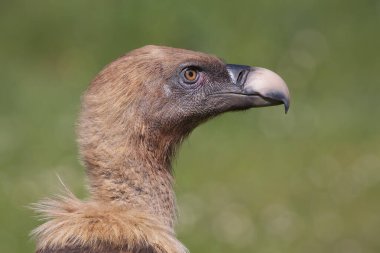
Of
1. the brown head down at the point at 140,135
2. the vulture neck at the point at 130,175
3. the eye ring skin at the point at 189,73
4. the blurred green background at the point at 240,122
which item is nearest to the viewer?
the brown head down at the point at 140,135

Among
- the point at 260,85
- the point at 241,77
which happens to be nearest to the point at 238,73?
the point at 241,77

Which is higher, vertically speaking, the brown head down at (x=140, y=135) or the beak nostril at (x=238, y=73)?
the beak nostril at (x=238, y=73)

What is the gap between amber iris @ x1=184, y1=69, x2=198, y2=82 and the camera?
5.97 m

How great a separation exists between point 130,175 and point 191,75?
0.70 meters

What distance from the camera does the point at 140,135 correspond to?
224 inches

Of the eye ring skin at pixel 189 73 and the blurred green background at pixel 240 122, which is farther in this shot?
the blurred green background at pixel 240 122

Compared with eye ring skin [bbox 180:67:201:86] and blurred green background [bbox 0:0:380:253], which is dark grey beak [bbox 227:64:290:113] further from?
blurred green background [bbox 0:0:380:253]

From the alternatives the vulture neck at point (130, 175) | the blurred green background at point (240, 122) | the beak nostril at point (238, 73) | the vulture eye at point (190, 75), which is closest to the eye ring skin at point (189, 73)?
the vulture eye at point (190, 75)

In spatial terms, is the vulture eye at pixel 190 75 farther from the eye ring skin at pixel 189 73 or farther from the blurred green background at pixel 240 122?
the blurred green background at pixel 240 122

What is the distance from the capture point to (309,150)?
37.4 feet

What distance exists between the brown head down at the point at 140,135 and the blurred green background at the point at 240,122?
8.61 feet

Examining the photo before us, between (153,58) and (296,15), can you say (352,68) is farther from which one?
(153,58)

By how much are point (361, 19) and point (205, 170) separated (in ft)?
12.7

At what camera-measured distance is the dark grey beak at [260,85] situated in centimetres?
582
